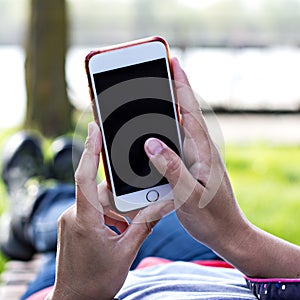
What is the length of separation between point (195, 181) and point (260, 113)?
8.82 metres

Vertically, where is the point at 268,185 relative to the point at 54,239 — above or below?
below

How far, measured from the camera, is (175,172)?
1.22 metres

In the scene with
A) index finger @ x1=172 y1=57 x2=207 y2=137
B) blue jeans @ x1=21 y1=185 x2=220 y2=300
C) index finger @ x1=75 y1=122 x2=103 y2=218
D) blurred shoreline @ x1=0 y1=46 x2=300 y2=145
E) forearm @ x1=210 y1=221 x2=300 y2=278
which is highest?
index finger @ x1=172 y1=57 x2=207 y2=137

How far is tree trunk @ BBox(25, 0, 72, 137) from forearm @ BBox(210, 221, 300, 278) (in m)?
5.68

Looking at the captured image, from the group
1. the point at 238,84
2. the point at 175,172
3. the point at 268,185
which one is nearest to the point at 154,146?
the point at 175,172

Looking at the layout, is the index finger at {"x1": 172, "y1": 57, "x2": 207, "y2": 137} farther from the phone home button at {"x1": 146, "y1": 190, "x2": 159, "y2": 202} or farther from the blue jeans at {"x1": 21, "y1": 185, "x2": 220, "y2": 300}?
the blue jeans at {"x1": 21, "y1": 185, "x2": 220, "y2": 300}

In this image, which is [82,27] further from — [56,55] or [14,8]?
[56,55]

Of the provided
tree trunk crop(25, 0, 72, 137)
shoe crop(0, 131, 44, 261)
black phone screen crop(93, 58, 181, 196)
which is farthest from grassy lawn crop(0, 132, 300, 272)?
black phone screen crop(93, 58, 181, 196)

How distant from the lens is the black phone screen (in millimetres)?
1355

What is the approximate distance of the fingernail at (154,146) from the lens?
1.25m

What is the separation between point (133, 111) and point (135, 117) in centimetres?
1

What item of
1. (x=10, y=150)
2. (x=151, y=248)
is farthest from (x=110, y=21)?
(x=151, y=248)

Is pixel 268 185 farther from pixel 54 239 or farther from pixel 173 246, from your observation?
pixel 173 246

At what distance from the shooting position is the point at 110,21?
1166cm
